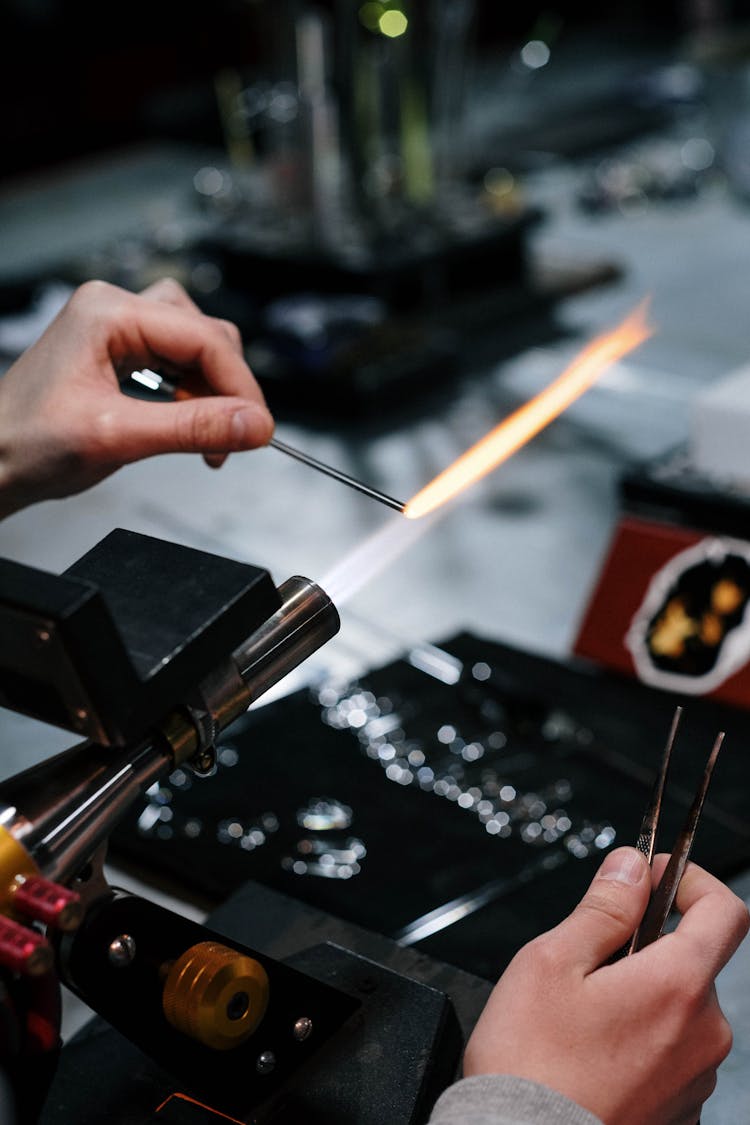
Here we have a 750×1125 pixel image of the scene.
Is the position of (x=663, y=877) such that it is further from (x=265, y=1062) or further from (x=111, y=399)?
(x=111, y=399)

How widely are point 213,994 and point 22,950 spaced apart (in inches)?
5.1

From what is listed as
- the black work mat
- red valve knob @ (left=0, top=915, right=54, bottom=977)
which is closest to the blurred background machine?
the black work mat

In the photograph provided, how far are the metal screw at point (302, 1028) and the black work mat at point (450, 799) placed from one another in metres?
0.18

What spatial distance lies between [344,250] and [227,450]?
4.44 ft

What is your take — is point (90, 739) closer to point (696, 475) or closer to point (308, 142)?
point (696, 475)

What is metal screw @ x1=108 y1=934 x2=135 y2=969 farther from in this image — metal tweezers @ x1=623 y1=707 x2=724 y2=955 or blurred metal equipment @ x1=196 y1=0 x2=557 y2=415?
blurred metal equipment @ x1=196 y1=0 x2=557 y2=415

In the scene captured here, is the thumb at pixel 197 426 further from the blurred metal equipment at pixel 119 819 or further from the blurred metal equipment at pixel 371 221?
the blurred metal equipment at pixel 371 221

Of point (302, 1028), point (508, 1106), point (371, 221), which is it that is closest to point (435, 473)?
point (371, 221)

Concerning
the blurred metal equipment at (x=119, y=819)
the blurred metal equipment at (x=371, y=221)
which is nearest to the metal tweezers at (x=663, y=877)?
the blurred metal equipment at (x=119, y=819)

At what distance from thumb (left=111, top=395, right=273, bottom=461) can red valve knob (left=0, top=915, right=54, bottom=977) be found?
28 cm

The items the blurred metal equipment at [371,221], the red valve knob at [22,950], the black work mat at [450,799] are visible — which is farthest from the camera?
the blurred metal equipment at [371,221]

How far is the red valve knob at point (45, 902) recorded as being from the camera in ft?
1.59

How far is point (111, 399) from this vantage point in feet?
2.35

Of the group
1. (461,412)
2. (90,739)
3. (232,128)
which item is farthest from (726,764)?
(232,128)
